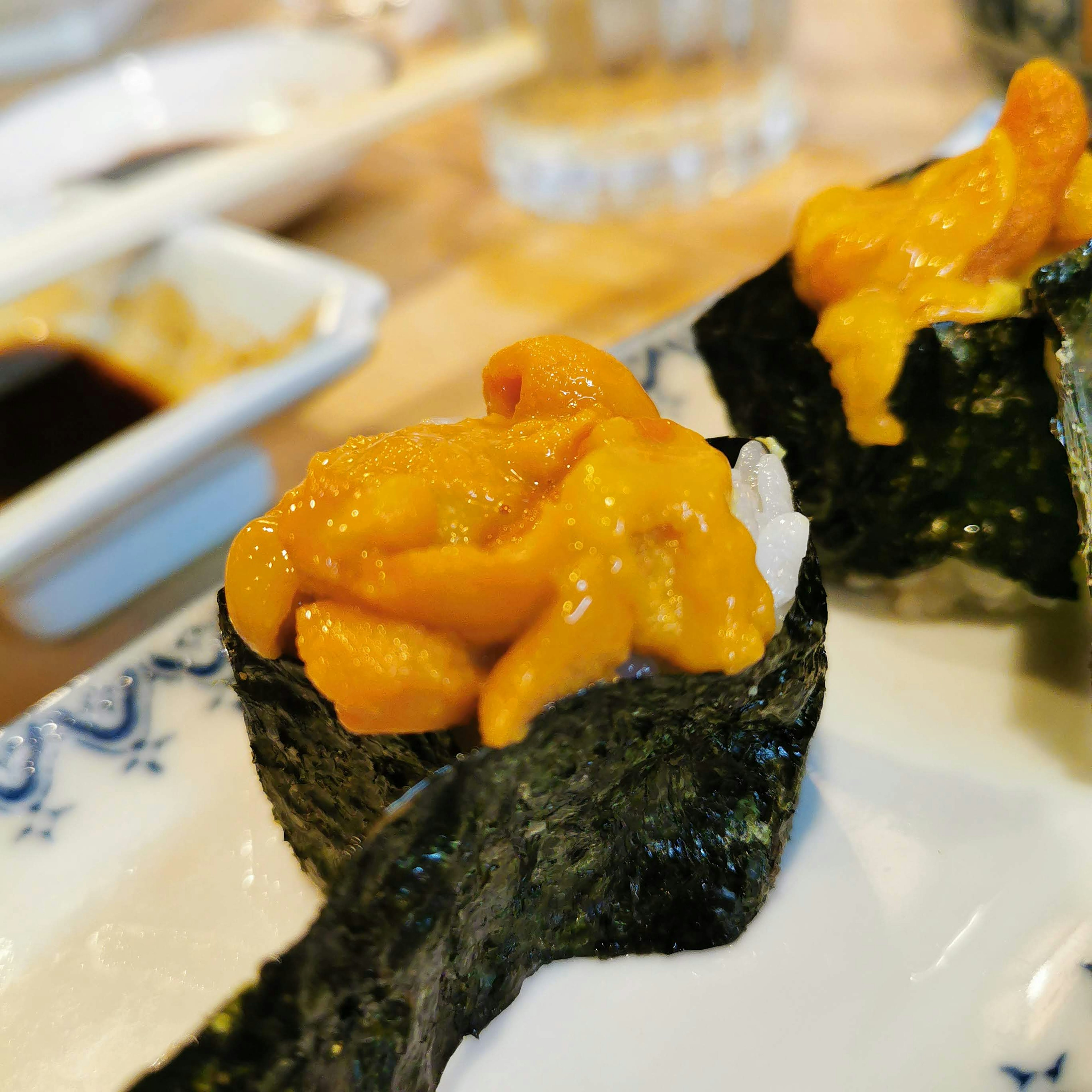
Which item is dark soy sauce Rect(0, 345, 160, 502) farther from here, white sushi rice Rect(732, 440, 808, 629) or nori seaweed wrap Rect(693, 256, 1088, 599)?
white sushi rice Rect(732, 440, 808, 629)

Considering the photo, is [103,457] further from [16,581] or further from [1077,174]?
[1077,174]

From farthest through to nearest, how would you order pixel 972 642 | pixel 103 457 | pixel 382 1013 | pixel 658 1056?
1. pixel 103 457
2. pixel 972 642
3. pixel 658 1056
4. pixel 382 1013

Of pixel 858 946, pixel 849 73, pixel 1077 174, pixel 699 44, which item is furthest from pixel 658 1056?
pixel 849 73

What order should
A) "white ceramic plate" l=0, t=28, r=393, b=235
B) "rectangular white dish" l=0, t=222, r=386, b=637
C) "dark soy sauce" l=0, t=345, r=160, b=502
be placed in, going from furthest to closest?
1. "white ceramic plate" l=0, t=28, r=393, b=235
2. "dark soy sauce" l=0, t=345, r=160, b=502
3. "rectangular white dish" l=0, t=222, r=386, b=637

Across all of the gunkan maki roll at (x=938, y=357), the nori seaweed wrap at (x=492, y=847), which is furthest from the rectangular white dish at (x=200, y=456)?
the gunkan maki roll at (x=938, y=357)

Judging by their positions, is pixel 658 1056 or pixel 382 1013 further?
pixel 658 1056

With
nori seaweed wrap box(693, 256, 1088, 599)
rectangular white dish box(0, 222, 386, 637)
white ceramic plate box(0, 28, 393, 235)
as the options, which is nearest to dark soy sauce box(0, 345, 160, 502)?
rectangular white dish box(0, 222, 386, 637)
